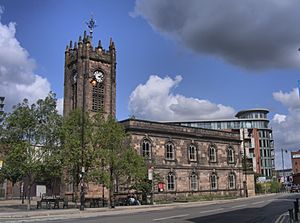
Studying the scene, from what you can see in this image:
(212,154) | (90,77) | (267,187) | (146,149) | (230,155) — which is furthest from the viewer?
(267,187)

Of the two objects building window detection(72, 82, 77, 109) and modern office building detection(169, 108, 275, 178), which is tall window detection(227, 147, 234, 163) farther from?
modern office building detection(169, 108, 275, 178)

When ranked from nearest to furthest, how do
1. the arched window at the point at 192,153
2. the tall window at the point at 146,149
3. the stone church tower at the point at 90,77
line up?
the tall window at the point at 146,149 < the stone church tower at the point at 90,77 < the arched window at the point at 192,153

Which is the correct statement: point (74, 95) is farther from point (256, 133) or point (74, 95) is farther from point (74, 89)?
point (256, 133)

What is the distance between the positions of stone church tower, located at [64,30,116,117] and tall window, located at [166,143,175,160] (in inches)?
332

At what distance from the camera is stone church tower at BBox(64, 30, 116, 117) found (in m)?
49.7

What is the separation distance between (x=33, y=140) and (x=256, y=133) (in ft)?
316

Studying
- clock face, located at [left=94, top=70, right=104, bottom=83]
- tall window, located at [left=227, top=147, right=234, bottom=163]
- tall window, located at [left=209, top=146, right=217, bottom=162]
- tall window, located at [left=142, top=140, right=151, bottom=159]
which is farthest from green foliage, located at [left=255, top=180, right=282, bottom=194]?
clock face, located at [left=94, top=70, right=104, bottom=83]

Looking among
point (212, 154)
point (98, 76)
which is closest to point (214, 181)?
point (212, 154)

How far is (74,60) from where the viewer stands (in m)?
52.1

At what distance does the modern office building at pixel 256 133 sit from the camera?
11579 cm

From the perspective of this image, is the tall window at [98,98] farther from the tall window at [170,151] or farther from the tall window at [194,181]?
the tall window at [194,181]

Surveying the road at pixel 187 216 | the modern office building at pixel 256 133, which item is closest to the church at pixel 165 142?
the road at pixel 187 216

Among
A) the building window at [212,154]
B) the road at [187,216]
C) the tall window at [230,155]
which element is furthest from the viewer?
the tall window at [230,155]

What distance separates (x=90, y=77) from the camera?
49.9 m
